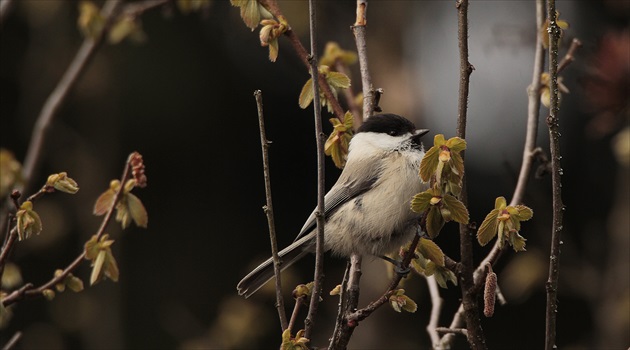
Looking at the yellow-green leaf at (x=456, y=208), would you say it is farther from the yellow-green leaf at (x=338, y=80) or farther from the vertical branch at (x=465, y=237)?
the yellow-green leaf at (x=338, y=80)

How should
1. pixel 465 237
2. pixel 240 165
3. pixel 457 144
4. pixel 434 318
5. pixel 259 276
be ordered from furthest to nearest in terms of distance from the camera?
1. pixel 240 165
2. pixel 259 276
3. pixel 434 318
4. pixel 465 237
5. pixel 457 144

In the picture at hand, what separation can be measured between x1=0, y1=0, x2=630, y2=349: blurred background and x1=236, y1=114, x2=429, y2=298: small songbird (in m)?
1.21

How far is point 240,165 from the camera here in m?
6.62

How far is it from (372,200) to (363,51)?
0.49m

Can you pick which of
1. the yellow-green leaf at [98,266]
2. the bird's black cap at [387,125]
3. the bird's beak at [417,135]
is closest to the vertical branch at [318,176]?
the yellow-green leaf at [98,266]

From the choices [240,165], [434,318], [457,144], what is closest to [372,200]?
[434,318]

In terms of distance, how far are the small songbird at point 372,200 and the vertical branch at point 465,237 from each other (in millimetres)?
531

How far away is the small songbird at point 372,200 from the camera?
8.70 feet

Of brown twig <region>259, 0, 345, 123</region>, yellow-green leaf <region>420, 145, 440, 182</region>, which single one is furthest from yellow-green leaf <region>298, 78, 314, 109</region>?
yellow-green leaf <region>420, 145, 440, 182</region>

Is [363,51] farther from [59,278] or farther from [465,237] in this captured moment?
[59,278]

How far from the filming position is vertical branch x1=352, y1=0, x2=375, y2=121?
98.9 inches

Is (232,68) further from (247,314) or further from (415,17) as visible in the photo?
(247,314)

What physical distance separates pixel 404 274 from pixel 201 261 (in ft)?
14.3

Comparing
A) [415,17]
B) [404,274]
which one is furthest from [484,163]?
[404,274]
